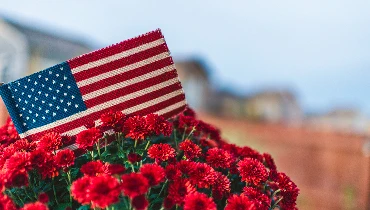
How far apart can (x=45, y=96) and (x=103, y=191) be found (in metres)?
0.65

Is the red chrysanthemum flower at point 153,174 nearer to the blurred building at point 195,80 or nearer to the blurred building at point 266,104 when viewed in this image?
the blurred building at point 195,80

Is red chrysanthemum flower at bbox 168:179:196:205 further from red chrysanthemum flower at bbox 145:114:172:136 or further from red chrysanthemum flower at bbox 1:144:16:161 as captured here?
red chrysanthemum flower at bbox 1:144:16:161

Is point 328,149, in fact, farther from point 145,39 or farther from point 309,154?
point 145,39

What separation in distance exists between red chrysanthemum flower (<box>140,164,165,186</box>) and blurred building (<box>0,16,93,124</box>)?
18352 millimetres

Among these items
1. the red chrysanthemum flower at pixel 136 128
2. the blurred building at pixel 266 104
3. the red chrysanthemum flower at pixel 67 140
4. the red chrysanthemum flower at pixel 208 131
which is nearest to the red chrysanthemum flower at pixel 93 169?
the red chrysanthemum flower at pixel 136 128

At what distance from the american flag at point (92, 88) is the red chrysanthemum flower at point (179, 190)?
0.51 meters

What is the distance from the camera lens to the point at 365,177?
6.75m

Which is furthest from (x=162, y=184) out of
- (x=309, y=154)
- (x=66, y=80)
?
(x=309, y=154)

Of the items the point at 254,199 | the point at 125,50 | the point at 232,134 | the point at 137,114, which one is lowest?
the point at 254,199

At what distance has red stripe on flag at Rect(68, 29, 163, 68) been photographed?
183 cm

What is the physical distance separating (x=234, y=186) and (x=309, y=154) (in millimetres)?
6107

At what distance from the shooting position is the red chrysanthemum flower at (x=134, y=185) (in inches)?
53.1

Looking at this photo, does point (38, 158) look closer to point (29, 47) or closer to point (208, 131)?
point (208, 131)

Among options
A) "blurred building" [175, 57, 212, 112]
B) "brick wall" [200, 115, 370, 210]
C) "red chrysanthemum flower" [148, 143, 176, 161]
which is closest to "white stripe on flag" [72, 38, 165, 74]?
"red chrysanthemum flower" [148, 143, 176, 161]
